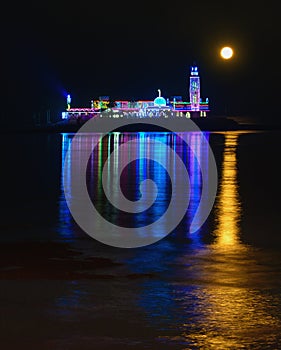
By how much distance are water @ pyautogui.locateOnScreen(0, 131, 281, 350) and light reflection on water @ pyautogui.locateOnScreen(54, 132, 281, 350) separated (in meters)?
0.01

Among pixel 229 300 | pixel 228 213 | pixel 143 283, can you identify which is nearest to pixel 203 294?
pixel 229 300

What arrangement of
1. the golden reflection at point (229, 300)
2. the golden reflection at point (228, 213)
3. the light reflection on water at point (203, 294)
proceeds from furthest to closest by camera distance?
1. the golden reflection at point (228, 213)
2. the light reflection on water at point (203, 294)
3. the golden reflection at point (229, 300)

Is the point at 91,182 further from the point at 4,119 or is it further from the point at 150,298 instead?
the point at 4,119

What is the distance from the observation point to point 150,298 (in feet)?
29.7

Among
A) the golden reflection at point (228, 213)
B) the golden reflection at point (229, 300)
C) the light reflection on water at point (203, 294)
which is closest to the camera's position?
the golden reflection at point (229, 300)

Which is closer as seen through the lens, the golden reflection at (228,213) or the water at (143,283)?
the water at (143,283)

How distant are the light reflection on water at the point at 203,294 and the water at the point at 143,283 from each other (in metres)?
0.01

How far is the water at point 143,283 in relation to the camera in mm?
7559

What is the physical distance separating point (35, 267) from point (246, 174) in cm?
1761

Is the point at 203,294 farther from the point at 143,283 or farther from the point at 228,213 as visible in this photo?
the point at 228,213

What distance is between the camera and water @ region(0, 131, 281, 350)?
7.56 meters

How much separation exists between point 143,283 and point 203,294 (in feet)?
2.93

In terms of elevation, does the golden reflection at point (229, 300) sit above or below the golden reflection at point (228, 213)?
below

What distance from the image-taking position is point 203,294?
9.28 m
